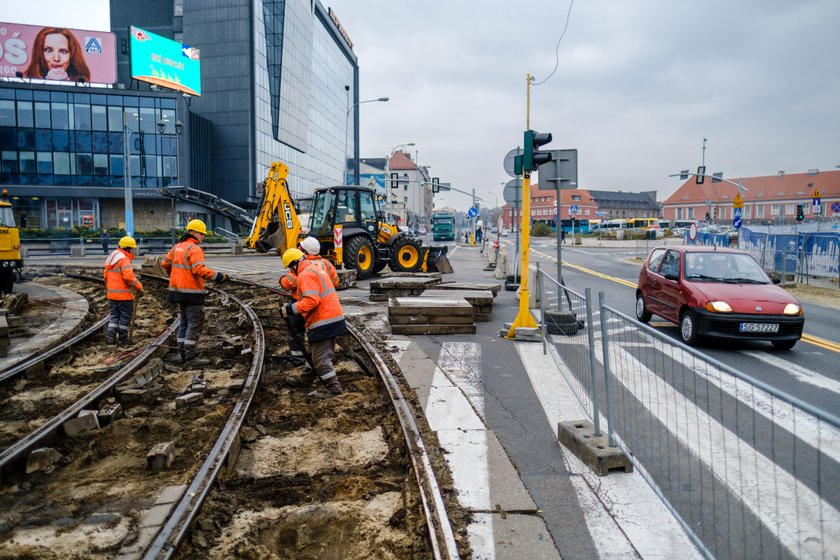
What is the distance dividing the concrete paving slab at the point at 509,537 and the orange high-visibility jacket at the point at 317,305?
3.61m

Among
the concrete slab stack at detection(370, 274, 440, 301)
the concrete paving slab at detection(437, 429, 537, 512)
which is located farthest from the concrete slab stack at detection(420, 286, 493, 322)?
the concrete paving slab at detection(437, 429, 537, 512)

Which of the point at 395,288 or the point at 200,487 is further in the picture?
the point at 395,288

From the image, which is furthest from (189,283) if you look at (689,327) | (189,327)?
(689,327)

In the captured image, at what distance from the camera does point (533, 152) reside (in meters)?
9.63

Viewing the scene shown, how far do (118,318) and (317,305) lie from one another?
4854 millimetres

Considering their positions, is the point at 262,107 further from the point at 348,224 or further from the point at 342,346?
the point at 342,346

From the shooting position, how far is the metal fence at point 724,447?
2.83m

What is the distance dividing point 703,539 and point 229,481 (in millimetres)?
3274

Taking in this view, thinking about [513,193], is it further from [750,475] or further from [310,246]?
[750,475]

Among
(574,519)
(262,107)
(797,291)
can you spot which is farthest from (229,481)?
(262,107)

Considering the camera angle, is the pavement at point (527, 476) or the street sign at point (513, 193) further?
the street sign at point (513, 193)

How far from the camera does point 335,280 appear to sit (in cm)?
839

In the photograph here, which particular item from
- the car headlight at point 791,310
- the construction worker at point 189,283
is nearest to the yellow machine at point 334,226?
the construction worker at point 189,283

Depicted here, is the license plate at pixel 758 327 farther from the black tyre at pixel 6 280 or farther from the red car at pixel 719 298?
the black tyre at pixel 6 280
